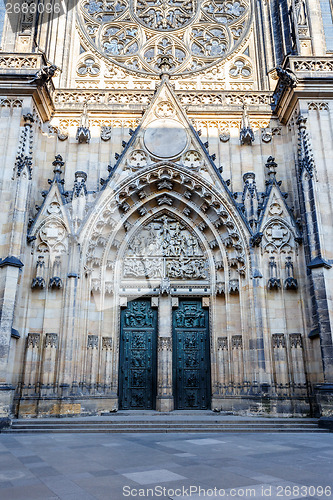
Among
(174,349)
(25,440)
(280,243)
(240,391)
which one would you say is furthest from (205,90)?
(25,440)

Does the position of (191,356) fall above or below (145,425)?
above

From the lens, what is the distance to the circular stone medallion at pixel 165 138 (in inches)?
566

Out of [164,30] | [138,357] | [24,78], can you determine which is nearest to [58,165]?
[24,78]

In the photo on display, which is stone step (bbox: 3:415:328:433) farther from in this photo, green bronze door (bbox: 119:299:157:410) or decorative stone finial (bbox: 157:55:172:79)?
decorative stone finial (bbox: 157:55:172:79)

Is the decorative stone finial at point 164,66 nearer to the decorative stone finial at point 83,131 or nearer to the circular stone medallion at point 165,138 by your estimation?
the circular stone medallion at point 165,138

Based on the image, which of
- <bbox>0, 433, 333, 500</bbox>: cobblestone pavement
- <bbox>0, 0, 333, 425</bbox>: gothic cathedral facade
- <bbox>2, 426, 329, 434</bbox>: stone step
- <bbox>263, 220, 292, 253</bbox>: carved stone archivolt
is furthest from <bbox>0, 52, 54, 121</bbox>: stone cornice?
<bbox>0, 433, 333, 500</bbox>: cobblestone pavement

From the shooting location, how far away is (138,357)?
13.4 m

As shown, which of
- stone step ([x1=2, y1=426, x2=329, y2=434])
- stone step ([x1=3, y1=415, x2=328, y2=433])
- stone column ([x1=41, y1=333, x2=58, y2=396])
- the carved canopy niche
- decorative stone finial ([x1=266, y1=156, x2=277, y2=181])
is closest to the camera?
stone step ([x1=2, y1=426, x2=329, y2=434])

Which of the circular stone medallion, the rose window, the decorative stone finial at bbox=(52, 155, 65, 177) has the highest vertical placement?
the rose window

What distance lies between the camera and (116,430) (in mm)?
9773

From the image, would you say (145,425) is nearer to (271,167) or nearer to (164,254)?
(164,254)

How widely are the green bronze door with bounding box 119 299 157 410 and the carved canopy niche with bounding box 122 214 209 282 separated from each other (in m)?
1.04

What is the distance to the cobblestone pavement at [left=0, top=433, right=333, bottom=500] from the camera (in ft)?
15.1

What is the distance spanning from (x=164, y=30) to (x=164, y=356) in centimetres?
1303
